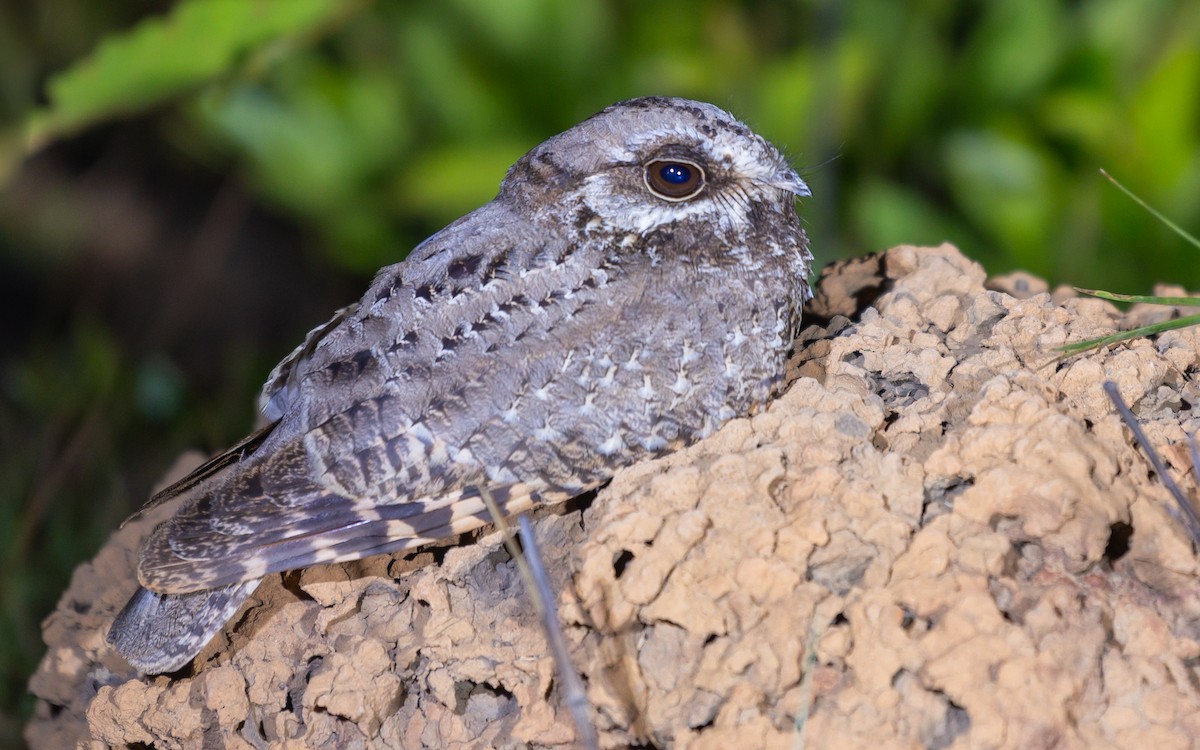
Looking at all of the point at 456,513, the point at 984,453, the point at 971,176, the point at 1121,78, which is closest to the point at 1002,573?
the point at 984,453

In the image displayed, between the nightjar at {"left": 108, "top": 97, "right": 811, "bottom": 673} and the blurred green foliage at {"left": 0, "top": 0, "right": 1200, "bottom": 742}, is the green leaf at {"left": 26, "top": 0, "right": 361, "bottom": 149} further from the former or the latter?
the nightjar at {"left": 108, "top": 97, "right": 811, "bottom": 673}

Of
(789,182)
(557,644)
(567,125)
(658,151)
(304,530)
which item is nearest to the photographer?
(557,644)

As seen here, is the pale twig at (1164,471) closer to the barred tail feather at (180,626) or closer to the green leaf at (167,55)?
the barred tail feather at (180,626)

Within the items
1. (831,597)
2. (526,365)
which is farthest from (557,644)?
(526,365)

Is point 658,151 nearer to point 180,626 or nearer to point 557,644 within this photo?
point 557,644

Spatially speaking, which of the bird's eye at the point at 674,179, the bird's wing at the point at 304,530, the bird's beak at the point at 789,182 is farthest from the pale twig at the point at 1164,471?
the bird's wing at the point at 304,530

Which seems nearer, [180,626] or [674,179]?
[180,626]

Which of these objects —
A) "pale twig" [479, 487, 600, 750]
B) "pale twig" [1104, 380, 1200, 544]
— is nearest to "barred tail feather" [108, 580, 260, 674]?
"pale twig" [479, 487, 600, 750]
